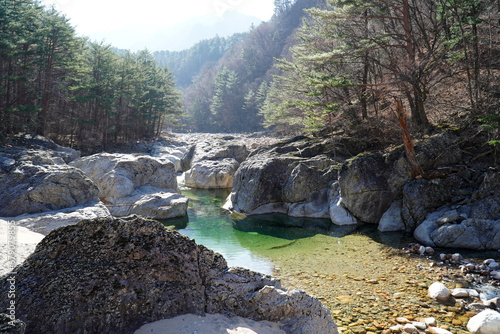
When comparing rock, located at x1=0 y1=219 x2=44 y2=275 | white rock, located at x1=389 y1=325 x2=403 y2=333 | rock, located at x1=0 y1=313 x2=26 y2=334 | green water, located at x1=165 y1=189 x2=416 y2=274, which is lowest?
green water, located at x1=165 y1=189 x2=416 y2=274

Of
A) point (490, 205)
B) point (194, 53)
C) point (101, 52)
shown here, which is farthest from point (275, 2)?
point (490, 205)

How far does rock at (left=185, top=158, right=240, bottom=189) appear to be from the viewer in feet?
65.0

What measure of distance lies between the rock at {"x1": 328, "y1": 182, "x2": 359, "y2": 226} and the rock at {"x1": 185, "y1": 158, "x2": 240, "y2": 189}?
900 cm

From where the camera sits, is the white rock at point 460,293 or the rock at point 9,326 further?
the white rock at point 460,293

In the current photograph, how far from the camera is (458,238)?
297 inches

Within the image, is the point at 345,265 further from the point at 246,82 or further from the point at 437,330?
the point at 246,82

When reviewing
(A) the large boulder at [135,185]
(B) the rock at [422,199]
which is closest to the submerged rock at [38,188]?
(A) the large boulder at [135,185]

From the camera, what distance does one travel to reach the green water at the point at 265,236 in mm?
8430

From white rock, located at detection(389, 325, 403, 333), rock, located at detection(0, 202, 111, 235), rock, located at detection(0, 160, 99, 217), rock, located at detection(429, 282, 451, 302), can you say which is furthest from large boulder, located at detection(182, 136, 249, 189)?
white rock, located at detection(389, 325, 403, 333)

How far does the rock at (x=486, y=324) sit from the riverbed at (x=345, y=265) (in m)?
0.18

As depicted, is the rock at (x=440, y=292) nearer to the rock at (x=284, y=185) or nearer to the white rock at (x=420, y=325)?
the white rock at (x=420, y=325)

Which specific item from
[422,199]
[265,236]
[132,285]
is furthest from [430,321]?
[265,236]

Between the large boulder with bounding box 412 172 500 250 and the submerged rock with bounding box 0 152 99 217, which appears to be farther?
the submerged rock with bounding box 0 152 99 217

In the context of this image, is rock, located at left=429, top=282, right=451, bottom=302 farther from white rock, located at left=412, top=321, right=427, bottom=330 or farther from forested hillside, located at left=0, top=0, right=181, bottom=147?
forested hillside, located at left=0, top=0, right=181, bottom=147
